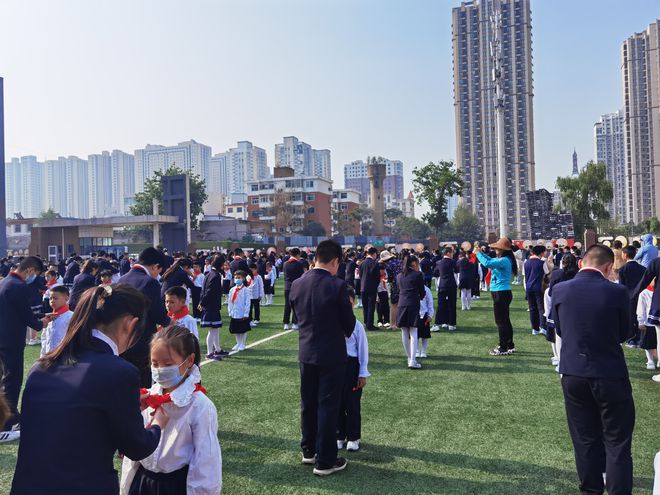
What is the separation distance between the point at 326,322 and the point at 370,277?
8.22m

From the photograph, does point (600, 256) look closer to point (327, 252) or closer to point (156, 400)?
point (327, 252)

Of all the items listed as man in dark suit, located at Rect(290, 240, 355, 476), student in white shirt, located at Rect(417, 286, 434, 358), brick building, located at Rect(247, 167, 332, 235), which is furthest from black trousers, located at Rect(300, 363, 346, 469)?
brick building, located at Rect(247, 167, 332, 235)

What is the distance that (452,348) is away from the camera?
36.8 ft

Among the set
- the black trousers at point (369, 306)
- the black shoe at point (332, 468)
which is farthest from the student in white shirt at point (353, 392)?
the black trousers at point (369, 306)

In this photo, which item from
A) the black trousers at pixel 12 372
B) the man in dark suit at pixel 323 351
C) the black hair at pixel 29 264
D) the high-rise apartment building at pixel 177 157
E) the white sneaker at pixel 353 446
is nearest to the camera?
the man in dark suit at pixel 323 351

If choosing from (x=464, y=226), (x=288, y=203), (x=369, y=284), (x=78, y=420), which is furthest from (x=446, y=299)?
(x=464, y=226)

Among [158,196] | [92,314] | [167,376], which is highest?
[158,196]

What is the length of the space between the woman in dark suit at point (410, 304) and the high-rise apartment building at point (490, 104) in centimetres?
10028

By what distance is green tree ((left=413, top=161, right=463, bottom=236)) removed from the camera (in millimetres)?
42000

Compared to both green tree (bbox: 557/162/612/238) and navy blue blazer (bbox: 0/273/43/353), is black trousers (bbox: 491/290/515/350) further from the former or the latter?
green tree (bbox: 557/162/612/238)

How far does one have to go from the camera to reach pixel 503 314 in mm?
10219

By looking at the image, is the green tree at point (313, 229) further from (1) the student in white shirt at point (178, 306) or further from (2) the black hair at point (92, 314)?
(2) the black hair at point (92, 314)

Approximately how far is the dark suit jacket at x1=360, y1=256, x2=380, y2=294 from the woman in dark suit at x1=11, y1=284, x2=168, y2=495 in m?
10.9

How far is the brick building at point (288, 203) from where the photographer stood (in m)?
83.6
